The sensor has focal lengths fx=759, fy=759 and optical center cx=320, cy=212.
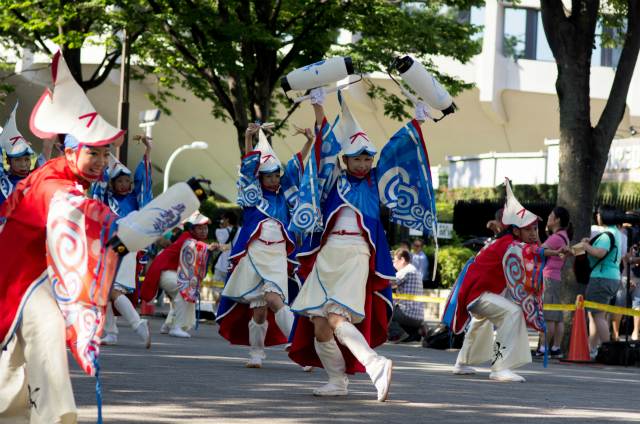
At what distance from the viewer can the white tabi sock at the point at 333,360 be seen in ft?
17.8

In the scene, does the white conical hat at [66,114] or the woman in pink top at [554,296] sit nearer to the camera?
the white conical hat at [66,114]

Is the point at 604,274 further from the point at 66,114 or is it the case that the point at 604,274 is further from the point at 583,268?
the point at 66,114

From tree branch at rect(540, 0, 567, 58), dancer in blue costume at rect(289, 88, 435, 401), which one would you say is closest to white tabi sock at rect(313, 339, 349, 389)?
dancer in blue costume at rect(289, 88, 435, 401)

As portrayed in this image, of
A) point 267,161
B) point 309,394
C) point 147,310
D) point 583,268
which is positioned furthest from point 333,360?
point 147,310

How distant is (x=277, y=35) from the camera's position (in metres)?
15.5

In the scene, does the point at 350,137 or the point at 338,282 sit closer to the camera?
the point at 338,282

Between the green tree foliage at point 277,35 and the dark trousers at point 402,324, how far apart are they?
17.3 feet

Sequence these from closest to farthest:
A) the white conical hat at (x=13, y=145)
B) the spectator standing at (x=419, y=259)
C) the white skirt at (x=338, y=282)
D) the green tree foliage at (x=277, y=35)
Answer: the white skirt at (x=338, y=282) → the white conical hat at (x=13, y=145) → the green tree foliage at (x=277, y=35) → the spectator standing at (x=419, y=259)

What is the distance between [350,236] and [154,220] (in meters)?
2.22

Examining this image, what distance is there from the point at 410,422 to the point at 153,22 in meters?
12.6

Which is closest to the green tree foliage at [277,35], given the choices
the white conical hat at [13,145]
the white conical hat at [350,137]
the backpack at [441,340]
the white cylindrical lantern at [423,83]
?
the backpack at [441,340]

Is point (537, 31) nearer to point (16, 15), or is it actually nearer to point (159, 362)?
point (16, 15)

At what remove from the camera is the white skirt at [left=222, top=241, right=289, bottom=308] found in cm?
734

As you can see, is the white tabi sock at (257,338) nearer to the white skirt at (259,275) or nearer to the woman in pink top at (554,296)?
the white skirt at (259,275)
